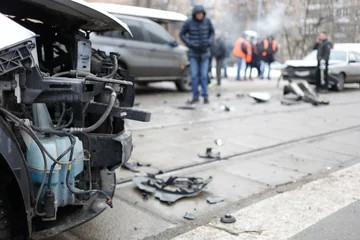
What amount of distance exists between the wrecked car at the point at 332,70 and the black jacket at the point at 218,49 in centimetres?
247

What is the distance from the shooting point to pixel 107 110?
9.06 ft

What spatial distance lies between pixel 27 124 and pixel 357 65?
12.5 m

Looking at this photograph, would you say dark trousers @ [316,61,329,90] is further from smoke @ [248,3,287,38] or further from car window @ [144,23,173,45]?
car window @ [144,23,173,45]

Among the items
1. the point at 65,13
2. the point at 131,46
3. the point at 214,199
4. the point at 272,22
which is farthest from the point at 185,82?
the point at 272,22

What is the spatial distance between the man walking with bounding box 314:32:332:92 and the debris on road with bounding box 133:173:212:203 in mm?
9395

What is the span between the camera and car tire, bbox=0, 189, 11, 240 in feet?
8.33

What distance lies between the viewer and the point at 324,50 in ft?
42.5

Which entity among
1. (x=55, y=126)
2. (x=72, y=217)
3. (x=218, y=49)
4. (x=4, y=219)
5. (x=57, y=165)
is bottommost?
(x=72, y=217)

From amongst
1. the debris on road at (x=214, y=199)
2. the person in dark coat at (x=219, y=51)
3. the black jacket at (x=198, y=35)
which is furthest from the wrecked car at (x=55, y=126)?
the person in dark coat at (x=219, y=51)

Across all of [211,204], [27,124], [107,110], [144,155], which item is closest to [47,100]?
[27,124]

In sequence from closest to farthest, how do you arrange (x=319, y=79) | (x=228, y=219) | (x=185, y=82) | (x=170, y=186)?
(x=228, y=219), (x=170, y=186), (x=185, y=82), (x=319, y=79)

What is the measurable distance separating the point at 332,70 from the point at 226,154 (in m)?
9.45

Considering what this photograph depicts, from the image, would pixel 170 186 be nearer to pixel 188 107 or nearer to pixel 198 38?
pixel 188 107

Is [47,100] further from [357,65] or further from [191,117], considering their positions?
[357,65]
